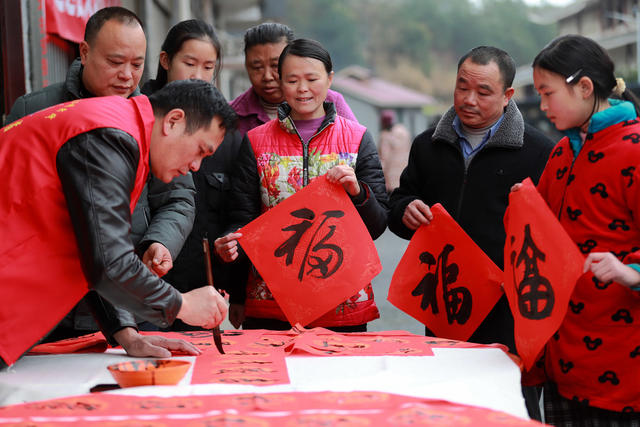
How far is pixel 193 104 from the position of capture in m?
2.12

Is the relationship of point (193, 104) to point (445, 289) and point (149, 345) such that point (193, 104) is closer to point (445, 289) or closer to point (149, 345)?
point (149, 345)

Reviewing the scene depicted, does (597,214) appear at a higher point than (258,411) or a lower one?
higher

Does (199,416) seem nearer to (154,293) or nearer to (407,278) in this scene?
(154,293)

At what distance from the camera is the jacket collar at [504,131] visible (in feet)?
9.57

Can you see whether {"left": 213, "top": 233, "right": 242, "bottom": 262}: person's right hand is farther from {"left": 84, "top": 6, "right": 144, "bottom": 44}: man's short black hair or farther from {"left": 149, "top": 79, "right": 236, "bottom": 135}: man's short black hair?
{"left": 84, "top": 6, "right": 144, "bottom": 44}: man's short black hair

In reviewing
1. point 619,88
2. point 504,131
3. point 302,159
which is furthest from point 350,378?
point 504,131

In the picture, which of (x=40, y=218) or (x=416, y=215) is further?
(x=416, y=215)

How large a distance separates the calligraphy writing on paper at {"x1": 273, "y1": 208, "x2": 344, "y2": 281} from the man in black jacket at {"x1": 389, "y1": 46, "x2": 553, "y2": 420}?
319 millimetres

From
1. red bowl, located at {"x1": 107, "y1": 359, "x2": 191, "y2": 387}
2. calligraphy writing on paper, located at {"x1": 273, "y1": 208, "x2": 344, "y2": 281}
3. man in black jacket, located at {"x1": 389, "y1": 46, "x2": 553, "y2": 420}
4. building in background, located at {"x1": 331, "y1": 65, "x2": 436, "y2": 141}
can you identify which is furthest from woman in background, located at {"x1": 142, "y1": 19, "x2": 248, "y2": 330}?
building in background, located at {"x1": 331, "y1": 65, "x2": 436, "y2": 141}

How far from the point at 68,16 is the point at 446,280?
318cm

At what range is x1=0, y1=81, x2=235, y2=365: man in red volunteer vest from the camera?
1.98 metres

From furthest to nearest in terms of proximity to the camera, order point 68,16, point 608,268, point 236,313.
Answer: point 68,16 < point 236,313 < point 608,268

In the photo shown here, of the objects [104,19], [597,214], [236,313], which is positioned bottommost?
[236,313]

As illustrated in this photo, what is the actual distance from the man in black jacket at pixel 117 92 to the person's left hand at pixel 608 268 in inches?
53.2
